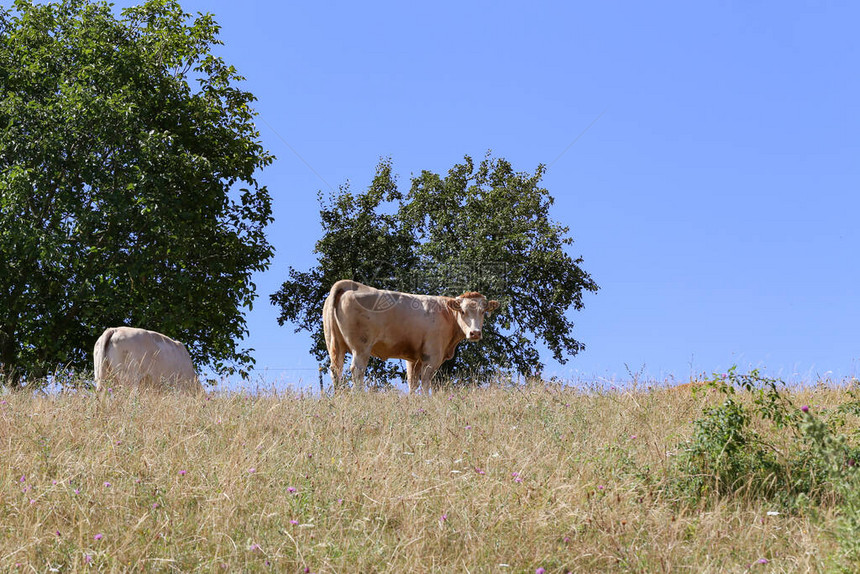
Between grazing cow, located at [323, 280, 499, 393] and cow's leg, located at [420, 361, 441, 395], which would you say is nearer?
grazing cow, located at [323, 280, 499, 393]

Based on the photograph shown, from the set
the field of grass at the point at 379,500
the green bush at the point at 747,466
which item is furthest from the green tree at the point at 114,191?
the green bush at the point at 747,466

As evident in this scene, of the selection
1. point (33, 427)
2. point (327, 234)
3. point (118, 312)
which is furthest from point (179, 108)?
point (33, 427)

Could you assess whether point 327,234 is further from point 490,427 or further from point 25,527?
point 25,527

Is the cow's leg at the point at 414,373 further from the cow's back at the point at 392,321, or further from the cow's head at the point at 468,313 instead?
the cow's head at the point at 468,313

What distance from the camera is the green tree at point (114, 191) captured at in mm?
19109

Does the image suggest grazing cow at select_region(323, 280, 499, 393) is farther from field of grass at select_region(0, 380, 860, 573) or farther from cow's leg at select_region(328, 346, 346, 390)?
field of grass at select_region(0, 380, 860, 573)

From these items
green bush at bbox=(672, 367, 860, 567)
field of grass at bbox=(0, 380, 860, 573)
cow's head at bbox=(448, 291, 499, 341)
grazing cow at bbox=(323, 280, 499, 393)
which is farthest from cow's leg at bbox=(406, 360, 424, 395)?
green bush at bbox=(672, 367, 860, 567)

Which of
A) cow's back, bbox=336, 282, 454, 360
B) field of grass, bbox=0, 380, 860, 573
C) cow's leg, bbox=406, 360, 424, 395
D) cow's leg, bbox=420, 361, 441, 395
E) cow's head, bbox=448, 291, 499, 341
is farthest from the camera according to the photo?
cow's leg, bbox=406, 360, 424, 395

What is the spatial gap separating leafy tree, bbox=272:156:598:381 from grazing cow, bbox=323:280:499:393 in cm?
867

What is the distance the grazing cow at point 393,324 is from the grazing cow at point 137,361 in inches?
139

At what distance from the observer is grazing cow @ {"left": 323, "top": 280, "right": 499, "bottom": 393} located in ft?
52.7

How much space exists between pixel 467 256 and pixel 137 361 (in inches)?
602

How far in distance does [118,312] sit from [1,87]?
7.12m

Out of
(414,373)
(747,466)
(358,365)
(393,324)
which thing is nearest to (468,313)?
(393,324)
